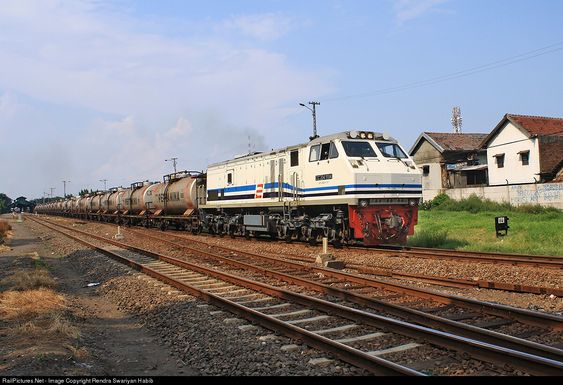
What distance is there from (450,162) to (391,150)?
32007 millimetres

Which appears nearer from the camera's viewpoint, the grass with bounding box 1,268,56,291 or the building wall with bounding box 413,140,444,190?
the grass with bounding box 1,268,56,291

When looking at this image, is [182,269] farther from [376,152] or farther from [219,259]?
[376,152]

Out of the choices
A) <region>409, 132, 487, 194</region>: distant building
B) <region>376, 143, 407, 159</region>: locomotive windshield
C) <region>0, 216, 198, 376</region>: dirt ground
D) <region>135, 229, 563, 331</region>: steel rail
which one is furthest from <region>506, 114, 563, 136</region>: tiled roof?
<region>0, 216, 198, 376</region>: dirt ground

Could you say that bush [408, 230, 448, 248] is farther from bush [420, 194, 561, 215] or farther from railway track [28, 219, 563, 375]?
bush [420, 194, 561, 215]

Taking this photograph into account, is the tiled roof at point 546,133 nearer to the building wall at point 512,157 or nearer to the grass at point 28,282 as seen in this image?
the building wall at point 512,157

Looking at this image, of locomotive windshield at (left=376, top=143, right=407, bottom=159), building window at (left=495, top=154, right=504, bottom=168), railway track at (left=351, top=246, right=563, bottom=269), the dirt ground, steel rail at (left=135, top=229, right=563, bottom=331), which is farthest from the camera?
building window at (left=495, top=154, right=504, bottom=168)

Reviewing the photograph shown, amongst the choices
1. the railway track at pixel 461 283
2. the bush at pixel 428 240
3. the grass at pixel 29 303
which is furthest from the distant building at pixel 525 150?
the grass at pixel 29 303

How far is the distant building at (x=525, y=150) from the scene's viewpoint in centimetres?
3445

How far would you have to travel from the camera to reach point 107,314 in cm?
884

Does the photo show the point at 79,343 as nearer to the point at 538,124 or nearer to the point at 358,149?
the point at 358,149

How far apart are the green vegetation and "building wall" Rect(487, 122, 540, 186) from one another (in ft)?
17.6

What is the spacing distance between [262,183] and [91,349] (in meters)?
13.4

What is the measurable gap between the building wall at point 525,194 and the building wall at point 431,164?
10.4 m

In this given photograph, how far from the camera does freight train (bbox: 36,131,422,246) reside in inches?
578
